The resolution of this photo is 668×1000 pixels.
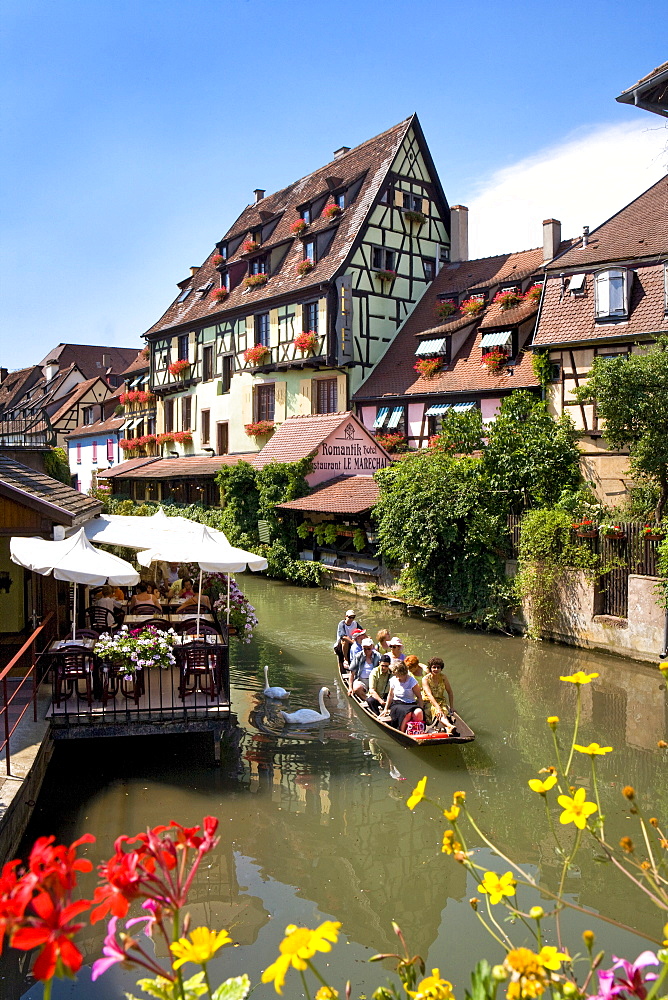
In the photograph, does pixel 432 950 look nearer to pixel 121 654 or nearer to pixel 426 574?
pixel 121 654

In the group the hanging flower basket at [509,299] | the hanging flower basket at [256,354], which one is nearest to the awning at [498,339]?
the hanging flower basket at [509,299]

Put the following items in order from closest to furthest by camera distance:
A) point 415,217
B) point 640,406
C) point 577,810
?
point 577,810 < point 640,406 < point 415,217

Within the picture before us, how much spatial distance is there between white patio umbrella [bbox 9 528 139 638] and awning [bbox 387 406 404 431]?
18.5 metres

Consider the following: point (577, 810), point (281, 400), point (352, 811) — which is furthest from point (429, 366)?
point (577, 810)

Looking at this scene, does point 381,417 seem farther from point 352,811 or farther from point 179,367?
point 352,811

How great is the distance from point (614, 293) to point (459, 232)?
1450 cm

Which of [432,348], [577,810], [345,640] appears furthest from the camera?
[432,348]

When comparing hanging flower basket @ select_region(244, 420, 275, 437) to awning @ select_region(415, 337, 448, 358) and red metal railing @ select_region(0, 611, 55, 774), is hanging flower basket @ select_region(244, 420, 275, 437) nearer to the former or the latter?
awning @ select_region(415, 337, 448, 358)

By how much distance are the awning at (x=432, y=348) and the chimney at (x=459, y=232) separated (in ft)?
22.4

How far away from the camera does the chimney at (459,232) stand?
3316cm

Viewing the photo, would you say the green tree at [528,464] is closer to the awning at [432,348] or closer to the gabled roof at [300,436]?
the gabled roof at [300,436]

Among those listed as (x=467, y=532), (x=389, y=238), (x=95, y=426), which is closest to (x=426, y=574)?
(x=467, y=532)

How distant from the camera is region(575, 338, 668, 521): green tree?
1602cm

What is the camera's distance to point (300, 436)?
28.7 meters
